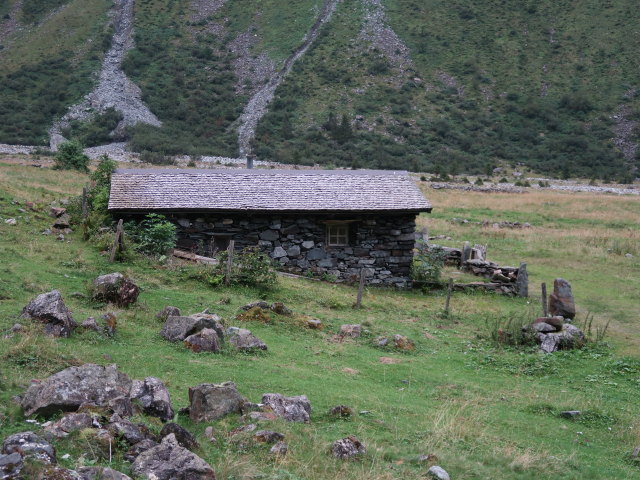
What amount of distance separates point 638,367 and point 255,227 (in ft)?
36.6

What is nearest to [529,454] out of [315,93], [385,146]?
[385,146]

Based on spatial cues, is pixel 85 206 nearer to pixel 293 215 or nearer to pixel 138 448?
pixel 293 215

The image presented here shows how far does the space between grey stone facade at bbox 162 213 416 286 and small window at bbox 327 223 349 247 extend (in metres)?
0.13

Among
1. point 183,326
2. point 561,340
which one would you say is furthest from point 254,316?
point 561,340

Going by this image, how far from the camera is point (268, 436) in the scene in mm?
7320

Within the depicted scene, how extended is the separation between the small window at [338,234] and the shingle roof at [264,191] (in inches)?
33.3

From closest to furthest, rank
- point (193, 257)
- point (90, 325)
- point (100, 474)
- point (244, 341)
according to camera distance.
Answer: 1. point (100, 474)
2. point (90, 325)
3. point (244, 341)
4. point (193, 257)

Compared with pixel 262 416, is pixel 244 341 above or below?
below

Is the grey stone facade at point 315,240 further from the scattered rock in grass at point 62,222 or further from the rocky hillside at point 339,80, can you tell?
the rocky hillside at point 339,80

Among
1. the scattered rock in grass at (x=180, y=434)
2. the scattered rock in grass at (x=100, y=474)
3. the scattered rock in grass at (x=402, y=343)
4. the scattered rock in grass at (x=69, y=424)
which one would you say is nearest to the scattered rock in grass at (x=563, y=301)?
the scattered rock in grass at (x=402, y=343)

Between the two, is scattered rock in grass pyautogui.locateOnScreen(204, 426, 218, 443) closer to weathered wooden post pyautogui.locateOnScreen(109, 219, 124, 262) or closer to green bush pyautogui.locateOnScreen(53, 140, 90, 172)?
weathered wooden post pyautogui.locateOnScreen(109, 219, 124, 262)

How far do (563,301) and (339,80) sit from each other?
66.4 meters

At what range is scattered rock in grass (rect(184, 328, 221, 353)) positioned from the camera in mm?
11219

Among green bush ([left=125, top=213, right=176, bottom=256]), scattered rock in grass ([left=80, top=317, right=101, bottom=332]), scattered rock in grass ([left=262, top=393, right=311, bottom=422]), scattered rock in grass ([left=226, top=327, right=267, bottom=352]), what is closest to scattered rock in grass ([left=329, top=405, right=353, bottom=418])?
scattered rock in grass ([left=262, top=393, right=311, bottom=422])
